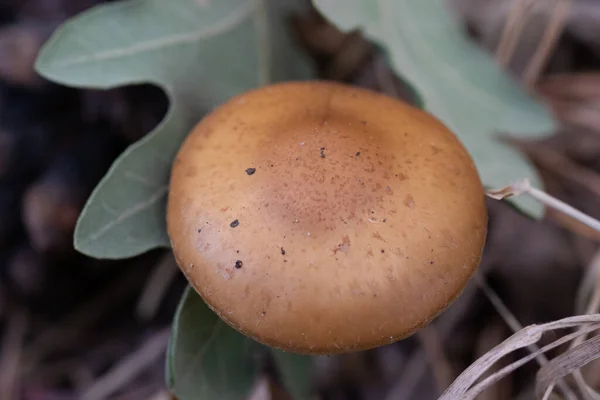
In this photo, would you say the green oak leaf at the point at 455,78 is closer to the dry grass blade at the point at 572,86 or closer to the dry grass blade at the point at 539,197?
the dry grass blade at the point at 539,197

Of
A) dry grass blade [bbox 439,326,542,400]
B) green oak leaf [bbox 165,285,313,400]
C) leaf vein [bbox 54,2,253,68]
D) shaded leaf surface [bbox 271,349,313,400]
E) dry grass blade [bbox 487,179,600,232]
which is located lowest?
shaded leaf surface [bbox 271,349,313,400]

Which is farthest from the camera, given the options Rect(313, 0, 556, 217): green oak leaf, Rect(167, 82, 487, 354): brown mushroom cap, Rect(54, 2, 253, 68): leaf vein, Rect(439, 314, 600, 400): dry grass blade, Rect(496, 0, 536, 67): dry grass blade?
Rect(496, 0, 536, 67): dry grass blade

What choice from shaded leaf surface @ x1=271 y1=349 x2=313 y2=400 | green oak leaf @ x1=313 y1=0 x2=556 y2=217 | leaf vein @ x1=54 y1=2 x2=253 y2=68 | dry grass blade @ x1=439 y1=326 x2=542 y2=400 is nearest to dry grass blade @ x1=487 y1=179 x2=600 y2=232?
green oak leaf @ x1=313 y1=0 x2=556 y2=217

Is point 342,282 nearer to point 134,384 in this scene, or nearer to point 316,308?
point 316,308

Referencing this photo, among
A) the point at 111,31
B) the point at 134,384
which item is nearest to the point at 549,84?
the point at 111,31

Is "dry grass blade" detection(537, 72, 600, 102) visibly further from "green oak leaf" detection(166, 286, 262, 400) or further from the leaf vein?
"green oak leaf" detection(166, 286, 262, 400)

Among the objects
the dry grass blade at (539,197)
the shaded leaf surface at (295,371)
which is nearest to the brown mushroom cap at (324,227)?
the dry grass blade at (539,197)

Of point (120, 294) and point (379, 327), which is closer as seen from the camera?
point (379, 327)
